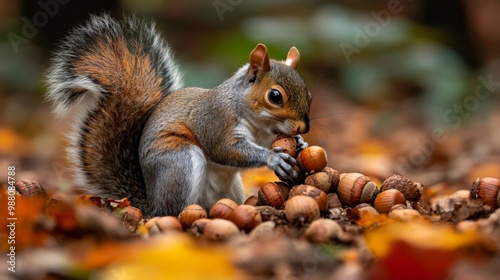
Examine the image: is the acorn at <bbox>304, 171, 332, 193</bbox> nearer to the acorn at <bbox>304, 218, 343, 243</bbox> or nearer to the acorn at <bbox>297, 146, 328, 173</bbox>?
the acorn at <bbox>297, 146, 328, 173</bbox>

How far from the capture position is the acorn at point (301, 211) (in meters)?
2.12

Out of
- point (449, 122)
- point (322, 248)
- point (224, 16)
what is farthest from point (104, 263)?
point (224, 16)

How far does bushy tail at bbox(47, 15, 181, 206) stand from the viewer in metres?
2.74

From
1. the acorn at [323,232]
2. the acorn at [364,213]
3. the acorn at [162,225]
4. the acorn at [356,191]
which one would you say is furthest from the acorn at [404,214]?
the acorn at [162,225]

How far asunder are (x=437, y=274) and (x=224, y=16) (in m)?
5.99

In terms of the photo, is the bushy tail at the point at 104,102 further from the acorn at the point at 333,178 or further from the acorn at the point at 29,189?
the acorn at the point at 333,178

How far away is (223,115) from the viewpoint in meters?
2.68

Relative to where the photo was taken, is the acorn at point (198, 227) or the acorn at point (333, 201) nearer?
the acorn at point (198, 227)

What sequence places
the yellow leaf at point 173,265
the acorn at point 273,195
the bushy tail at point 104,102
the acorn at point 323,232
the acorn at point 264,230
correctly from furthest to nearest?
1. the bushy tail at point 104,102
2. the acorn at point 273,195
3. the acorn at point 264,230
4. the acorn at point 323,232
5. the yellow leaf at point 173,265

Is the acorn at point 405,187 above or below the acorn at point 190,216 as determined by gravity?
above

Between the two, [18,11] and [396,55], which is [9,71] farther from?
[396,55]

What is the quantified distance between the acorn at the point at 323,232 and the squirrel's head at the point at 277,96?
63cm

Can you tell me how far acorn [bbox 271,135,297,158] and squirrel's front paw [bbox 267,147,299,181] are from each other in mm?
54

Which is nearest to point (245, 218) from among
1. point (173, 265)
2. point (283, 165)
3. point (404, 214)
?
point (283, 165)
